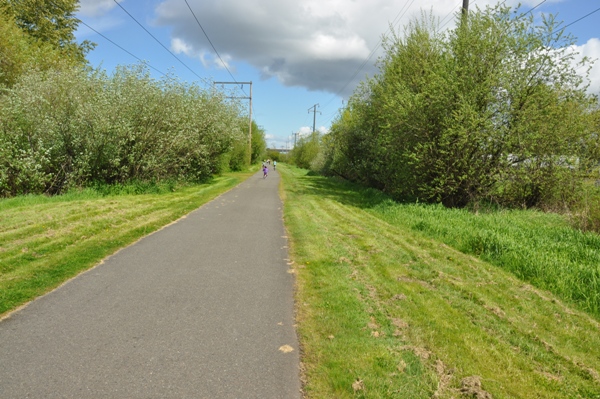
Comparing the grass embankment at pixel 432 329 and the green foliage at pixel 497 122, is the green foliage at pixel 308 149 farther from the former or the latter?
the grass embankment at pixel 432 329

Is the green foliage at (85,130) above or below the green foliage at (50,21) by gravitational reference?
below

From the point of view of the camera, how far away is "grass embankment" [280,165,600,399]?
11.2 ft

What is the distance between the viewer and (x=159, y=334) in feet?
13.5

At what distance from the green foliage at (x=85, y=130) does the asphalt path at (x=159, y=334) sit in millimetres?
10247

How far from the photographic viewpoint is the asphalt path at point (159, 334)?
320 centimetres

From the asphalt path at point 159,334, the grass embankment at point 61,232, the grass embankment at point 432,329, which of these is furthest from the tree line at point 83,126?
the grass embankment at point 432,329

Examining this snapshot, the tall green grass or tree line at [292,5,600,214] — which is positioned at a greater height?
tree line at [292,5,600,214]

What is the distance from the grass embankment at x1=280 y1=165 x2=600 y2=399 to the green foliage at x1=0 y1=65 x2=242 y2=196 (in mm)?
11925

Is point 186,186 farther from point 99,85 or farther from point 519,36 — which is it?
point 519,36

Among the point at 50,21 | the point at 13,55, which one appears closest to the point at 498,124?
the point at 13,55

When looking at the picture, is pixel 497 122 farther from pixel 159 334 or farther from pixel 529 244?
pixel 159 334

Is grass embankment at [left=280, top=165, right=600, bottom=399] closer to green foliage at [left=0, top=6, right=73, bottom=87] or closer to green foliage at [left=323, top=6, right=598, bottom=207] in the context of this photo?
green foliage at [left=323, top=6, right=598, bottom=207]

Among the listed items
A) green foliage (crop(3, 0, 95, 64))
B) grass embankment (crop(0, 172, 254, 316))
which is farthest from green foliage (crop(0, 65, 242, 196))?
green foliage (crop(3, 0, 95, 64))

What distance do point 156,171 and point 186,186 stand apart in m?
3.32
